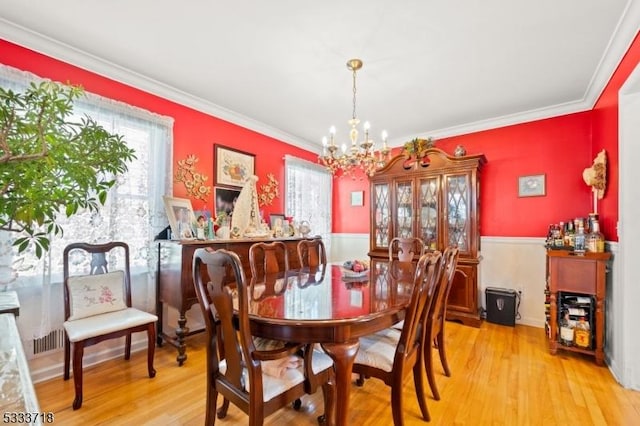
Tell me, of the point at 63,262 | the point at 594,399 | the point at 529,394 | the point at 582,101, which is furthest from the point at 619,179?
the point at 63,262

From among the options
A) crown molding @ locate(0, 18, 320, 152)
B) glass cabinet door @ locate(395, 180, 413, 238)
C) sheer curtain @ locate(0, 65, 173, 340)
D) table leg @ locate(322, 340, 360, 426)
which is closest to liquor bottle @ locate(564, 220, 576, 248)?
glass cabinet door @ locate(395, 180, 413, 238)

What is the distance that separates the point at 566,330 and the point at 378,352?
2.08m

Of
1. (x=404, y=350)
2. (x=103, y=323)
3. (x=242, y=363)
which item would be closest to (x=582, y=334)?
(x=404, y=350)

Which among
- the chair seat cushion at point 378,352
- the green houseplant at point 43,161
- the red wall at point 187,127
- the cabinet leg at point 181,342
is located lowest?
the cabinet leg at point 181,342

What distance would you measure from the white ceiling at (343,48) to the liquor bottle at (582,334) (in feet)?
6.97

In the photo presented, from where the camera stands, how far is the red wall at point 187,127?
2156 mm

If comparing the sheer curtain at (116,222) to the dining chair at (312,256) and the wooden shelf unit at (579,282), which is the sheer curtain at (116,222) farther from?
the wooden shelf unit at (579,282)

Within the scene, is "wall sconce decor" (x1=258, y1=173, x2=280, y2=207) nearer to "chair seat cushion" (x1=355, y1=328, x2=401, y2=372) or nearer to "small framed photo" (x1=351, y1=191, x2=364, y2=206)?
"small framed photo" (x1=351, y1=191, x2=364, y2=206)

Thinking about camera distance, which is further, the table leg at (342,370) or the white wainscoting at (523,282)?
the white wainscoting at (523,282)

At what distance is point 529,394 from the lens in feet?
6.63

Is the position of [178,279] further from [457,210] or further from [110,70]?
[457,210]

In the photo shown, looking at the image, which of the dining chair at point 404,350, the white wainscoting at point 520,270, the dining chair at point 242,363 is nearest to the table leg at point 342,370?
the dining chair at point 242,363

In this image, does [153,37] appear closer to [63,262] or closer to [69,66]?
[69,66]

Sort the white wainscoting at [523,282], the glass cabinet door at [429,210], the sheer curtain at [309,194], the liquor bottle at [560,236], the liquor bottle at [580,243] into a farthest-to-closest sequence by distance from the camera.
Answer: the sheer curtain at [309,194] < the glass cabinet door at [429,210] < the liquor bottle at [560,236] < the liquor bottle at [580,243] < the white wainscoting at [523,282]
